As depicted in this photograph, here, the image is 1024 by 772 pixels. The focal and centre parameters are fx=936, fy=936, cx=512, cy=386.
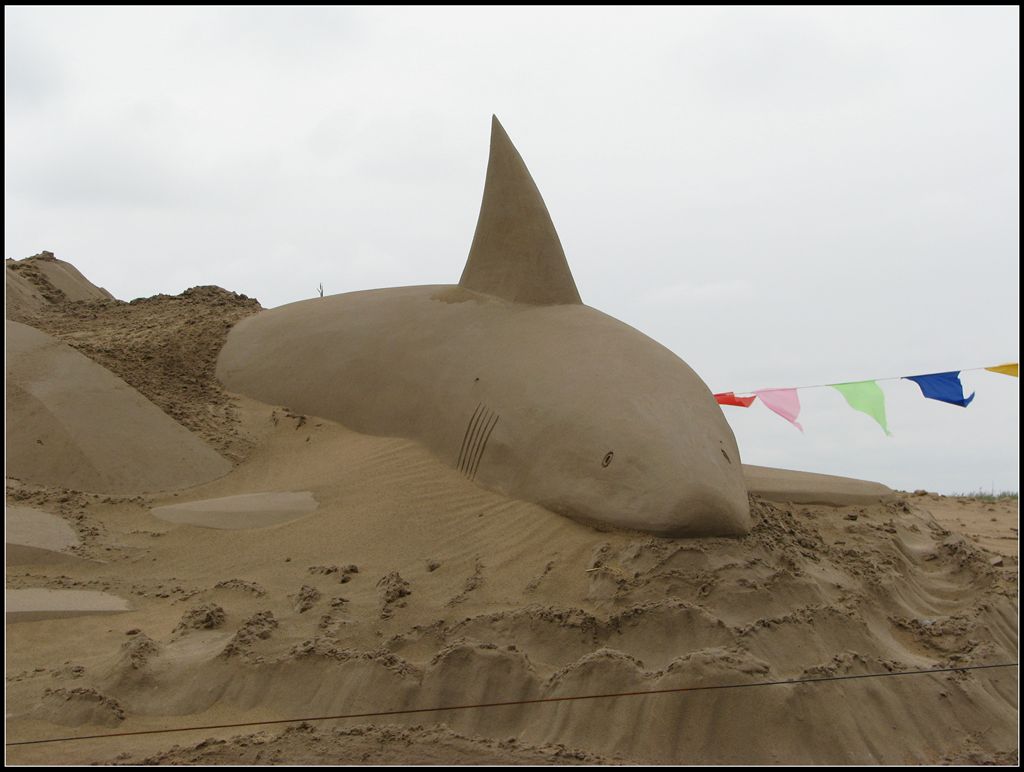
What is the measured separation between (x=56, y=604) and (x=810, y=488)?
5.94 meters

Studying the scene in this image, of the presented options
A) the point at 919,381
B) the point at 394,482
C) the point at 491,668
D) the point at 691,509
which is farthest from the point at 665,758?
the point at 919,381

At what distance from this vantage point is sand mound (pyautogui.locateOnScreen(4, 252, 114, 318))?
11.1 meters

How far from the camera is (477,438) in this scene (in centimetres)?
684

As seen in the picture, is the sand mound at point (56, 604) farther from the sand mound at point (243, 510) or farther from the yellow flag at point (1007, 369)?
the yellow flag at point (1007, 369)

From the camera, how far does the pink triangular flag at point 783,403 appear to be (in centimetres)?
939

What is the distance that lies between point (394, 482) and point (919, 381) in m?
4.98

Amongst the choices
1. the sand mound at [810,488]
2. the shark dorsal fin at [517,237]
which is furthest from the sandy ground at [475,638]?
the shark dorsal fin at [517,237]

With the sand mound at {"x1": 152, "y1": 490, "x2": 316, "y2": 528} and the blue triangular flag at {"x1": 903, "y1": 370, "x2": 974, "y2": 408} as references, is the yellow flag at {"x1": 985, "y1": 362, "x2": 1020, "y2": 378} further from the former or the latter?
the sand mound at {"x1": 152, "y1": 490, "x2": 316, "y2": 528}

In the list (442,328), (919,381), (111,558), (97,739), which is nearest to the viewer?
(97,739)

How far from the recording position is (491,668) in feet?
15.7

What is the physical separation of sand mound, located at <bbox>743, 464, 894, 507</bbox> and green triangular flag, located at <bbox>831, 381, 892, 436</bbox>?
24.7 inches

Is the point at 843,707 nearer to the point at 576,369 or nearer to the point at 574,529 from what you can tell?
the point at 574,529

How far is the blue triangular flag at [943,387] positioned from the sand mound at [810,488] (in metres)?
1.03

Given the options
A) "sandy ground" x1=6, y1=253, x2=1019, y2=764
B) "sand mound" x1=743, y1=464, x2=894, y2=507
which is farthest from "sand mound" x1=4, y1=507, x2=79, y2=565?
"sand mound" x1=743, y1=464, x2=894, y2=507
